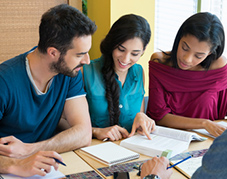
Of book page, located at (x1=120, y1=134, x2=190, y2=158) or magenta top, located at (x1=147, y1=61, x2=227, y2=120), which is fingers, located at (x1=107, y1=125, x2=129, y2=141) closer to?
book page, located at (x1=120, y1=134, x2=190, y2=158)

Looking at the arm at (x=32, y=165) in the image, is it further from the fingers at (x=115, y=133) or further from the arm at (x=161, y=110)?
the arm at (x=161, y=110)

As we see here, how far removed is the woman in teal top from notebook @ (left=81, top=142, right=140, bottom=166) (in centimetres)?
17

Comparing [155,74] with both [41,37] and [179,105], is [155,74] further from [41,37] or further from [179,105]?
[41,37]

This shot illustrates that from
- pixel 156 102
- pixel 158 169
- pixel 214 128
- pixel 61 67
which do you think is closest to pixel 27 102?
pixel 61 67

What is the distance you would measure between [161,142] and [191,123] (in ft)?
1.32

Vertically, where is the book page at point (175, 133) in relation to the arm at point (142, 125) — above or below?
below

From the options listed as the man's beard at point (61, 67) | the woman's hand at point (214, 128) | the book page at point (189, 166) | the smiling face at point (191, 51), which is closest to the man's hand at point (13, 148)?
the man's beard at point (61, 67)

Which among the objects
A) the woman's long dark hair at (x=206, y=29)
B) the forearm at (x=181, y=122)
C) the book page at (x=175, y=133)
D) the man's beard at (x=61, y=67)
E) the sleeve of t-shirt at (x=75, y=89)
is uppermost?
the woman's long dark hair at (x=206, y=29)

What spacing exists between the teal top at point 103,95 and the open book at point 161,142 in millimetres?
335

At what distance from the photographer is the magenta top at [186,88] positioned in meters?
2.32

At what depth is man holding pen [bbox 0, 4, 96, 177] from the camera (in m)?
1.63

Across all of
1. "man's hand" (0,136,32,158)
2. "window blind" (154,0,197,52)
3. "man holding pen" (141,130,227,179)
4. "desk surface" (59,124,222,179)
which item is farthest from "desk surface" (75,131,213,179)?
"window blind" (154,0,197,52)

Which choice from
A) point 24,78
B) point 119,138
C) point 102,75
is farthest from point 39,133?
point 102,75

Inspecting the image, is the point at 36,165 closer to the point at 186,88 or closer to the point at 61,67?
the point at 61,67
